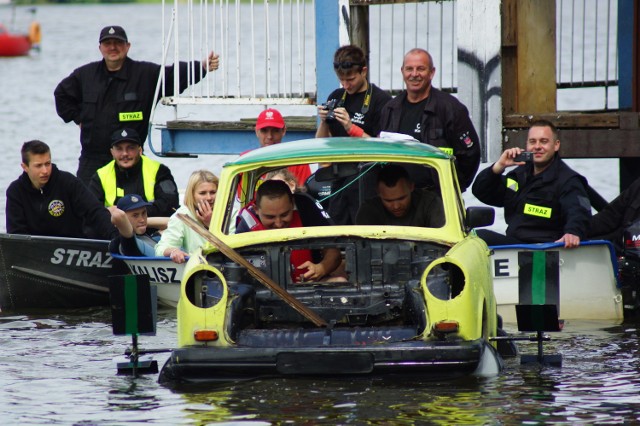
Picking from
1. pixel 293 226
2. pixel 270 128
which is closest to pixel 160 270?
pixel 270 128

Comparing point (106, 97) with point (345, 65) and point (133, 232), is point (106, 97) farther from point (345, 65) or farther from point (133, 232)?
point (345, 65)

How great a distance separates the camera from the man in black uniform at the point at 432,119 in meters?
10.8

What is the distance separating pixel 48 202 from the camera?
41.2ft

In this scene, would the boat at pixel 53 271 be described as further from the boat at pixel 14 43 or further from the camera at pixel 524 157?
the boat at pixel 14 43

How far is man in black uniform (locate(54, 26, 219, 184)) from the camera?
13.7m

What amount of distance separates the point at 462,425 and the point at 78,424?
2134 millimetres

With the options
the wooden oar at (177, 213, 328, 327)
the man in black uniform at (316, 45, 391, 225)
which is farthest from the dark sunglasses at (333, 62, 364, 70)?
the wooden oar at (177, 213, 328, 327)

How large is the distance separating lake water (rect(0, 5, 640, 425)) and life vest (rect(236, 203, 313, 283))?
2.72ft

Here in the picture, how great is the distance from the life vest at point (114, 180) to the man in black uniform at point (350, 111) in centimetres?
213

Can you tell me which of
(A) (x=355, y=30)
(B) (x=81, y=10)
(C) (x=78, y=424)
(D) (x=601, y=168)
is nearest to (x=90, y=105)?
(A) (x=355, y=30)

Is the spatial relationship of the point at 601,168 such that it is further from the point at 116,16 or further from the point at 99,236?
the point at 116,16

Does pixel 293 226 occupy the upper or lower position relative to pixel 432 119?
lower

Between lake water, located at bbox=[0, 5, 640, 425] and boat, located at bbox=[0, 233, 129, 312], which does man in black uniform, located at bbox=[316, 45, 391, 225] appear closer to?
lake water, located at bbox=[0, 5, 640, 425]

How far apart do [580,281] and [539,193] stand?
0.80m
